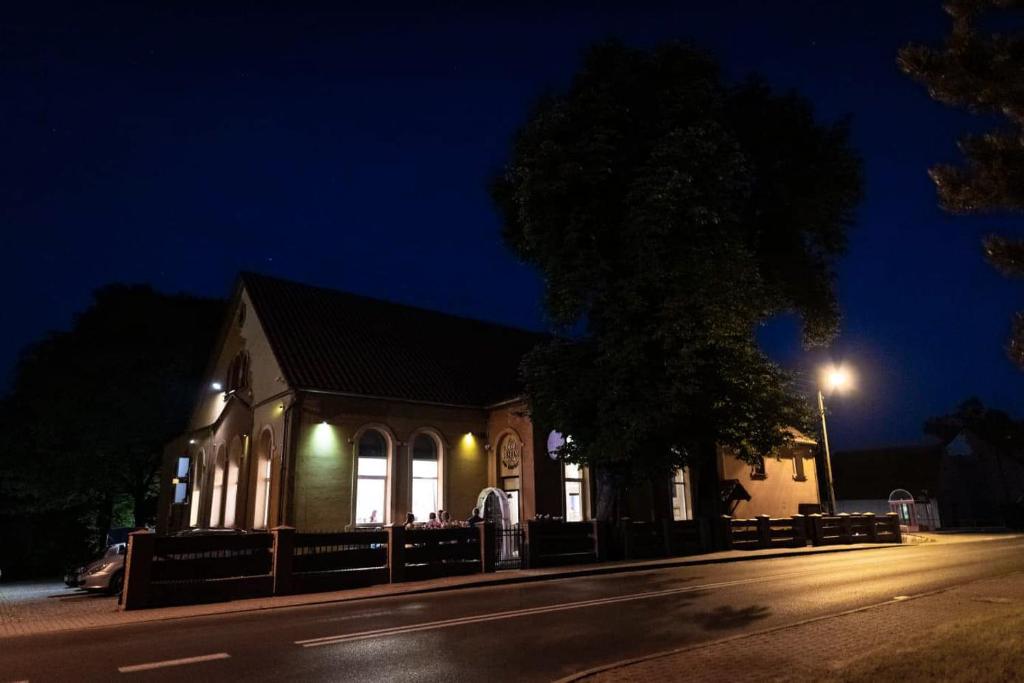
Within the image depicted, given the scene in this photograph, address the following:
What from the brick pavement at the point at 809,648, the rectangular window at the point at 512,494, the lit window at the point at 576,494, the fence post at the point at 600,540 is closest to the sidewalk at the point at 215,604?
the fence post at the point at 600,540

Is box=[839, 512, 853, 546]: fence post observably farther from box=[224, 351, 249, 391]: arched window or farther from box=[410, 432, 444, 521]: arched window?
box=[224, 351, 249, 391]: arched window

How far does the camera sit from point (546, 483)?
2423 centimetres

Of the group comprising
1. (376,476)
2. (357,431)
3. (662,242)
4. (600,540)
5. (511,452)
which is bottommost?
(600,540)

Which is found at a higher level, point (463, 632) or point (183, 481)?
point (183, 481)

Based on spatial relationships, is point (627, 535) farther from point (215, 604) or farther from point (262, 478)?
point (262, 478)

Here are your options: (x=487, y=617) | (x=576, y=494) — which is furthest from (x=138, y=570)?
(x=576, y=494)

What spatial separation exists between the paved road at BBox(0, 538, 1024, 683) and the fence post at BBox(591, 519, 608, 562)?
16.0 feet

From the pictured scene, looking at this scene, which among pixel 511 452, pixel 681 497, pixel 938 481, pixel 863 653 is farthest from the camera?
pixel 938 481

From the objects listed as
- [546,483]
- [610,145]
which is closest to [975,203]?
[610,145]

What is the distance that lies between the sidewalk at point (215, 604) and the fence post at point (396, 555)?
0.41m

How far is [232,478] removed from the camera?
2641 cm

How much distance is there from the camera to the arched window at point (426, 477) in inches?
949

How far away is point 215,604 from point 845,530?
25261 mm

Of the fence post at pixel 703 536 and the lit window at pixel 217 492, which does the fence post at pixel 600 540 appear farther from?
the lit window at pixel 217 492
